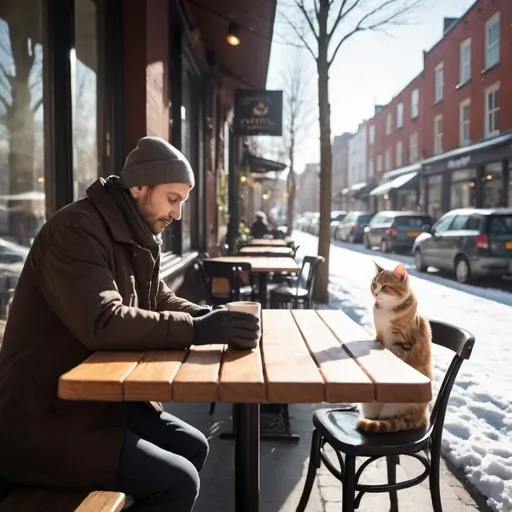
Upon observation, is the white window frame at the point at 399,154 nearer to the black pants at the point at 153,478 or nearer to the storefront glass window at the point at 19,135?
the storefront glass window at the point at 19,135

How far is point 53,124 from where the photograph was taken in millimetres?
3498

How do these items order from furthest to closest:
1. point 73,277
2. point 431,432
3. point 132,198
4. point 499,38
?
point 499,38
point 431,432
point 132,198
point 73,277

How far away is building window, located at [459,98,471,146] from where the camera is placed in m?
21.8

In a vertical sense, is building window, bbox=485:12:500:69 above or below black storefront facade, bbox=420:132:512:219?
above

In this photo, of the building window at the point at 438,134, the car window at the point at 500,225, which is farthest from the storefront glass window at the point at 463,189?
the car window at the point at 500,225

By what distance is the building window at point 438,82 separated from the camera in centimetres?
2425

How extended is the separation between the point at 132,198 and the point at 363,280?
10448 mm

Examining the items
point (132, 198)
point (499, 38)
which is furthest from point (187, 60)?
point (499, 38)

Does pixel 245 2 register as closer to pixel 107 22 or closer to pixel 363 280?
pixel 107 22

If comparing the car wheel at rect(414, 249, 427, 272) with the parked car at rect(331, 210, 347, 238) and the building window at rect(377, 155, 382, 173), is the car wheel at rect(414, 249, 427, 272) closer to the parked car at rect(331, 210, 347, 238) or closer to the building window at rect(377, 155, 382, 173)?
the parked car at rect(331, 210, 347, 238)

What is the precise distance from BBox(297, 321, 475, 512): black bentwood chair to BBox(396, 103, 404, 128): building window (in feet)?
100

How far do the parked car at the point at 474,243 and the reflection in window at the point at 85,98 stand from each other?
8.80 m

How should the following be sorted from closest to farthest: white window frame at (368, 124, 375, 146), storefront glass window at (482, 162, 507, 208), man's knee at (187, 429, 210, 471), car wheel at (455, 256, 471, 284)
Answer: man's knee at (187, 429, 210, 471)
car wheel at (455, 256, 471, 284)
storefront glass window at (482, 162, 507, 208)
white window frame at (368, 124, 375, 146)

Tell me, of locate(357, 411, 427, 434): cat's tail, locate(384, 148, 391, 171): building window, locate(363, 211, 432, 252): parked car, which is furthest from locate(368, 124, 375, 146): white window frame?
locate(357, 411, 427, 434): cat's tail
